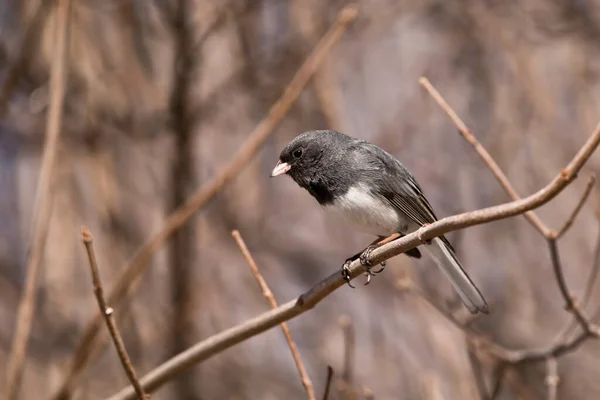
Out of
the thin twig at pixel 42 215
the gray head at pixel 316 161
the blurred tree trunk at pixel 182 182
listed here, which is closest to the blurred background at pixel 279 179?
the blurred tree trunk at pixel 182 182

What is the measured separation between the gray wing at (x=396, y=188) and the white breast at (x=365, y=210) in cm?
4

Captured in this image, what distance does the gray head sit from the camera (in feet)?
7.35

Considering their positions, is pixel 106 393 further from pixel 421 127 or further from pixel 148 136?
pixel 421 127

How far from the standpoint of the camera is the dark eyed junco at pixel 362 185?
216 centimetres

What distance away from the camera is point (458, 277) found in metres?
2.09

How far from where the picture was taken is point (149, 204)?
364 cm

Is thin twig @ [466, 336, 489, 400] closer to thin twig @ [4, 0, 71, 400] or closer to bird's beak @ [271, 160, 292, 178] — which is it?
bird's beak @ [271, 160, 292, 178]

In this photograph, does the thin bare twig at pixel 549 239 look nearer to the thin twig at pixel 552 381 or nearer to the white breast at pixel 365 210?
the thin twig at pixel 552 381

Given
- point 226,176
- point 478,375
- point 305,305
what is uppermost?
point 226,176

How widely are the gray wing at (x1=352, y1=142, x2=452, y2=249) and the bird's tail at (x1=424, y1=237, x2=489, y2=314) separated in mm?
132

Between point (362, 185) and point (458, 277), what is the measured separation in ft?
1.33

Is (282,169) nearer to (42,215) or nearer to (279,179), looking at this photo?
(42,215)

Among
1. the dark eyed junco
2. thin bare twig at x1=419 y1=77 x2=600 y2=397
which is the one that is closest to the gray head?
the dark eyed junco

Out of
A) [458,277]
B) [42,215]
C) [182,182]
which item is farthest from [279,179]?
[42,215]
